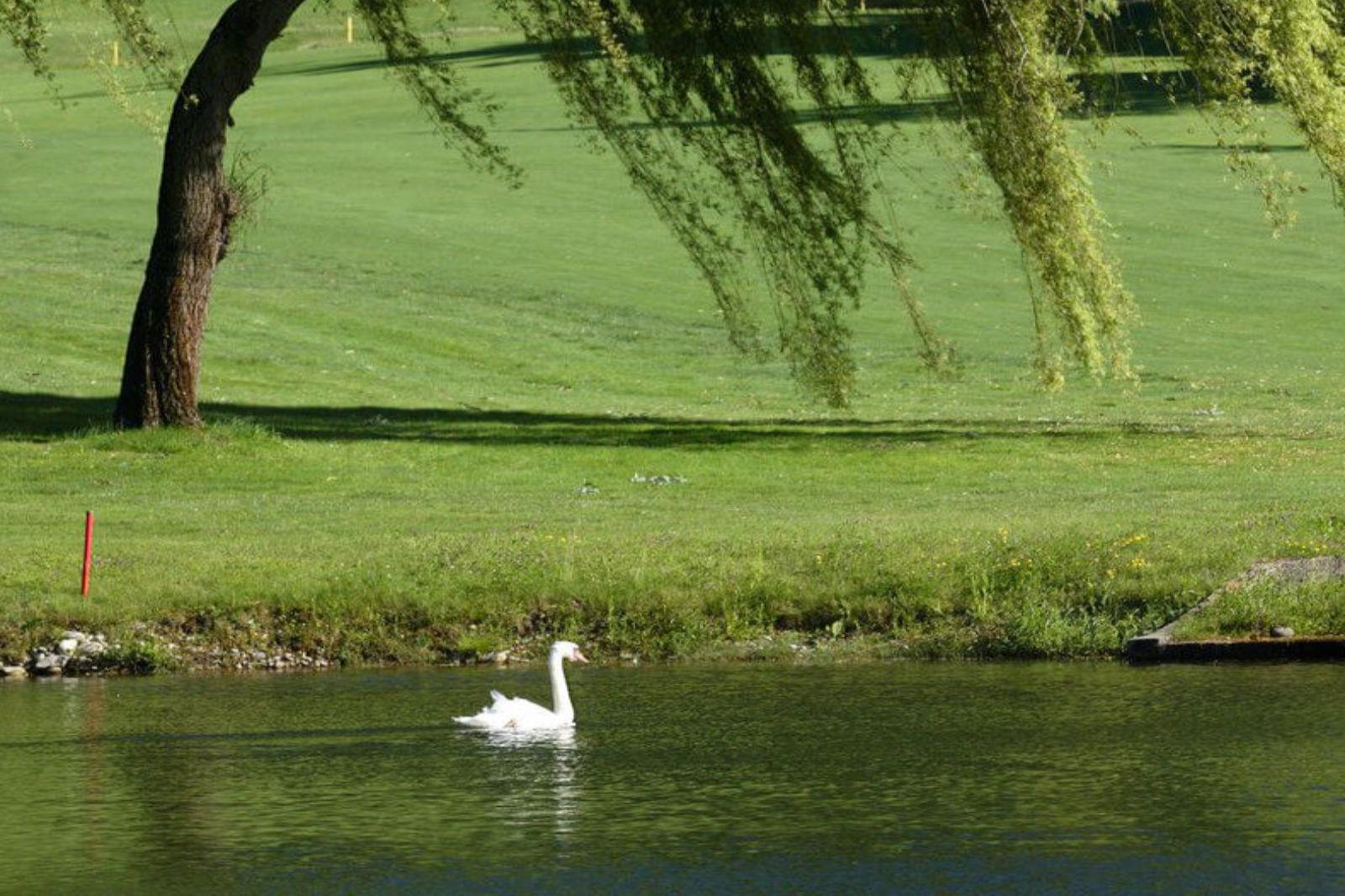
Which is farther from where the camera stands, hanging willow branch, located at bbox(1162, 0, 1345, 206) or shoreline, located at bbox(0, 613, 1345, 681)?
hanging willow branch, located at bbox(1162, 0, 1345, 206)

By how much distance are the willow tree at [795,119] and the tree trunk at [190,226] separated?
1.0 inches

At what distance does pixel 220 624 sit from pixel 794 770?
7.19 m

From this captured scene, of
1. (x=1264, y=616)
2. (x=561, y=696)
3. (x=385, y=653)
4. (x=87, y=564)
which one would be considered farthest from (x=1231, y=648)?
(x=87, y=564)

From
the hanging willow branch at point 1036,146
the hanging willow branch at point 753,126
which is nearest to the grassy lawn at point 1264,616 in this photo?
the hanging willow branch at point 1036,146

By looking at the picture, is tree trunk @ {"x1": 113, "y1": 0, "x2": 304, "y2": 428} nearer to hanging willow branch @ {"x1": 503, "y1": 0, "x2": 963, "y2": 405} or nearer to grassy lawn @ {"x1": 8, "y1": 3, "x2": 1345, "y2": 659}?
grassy lawn @ {"x1": 8, "y1": 3, "x2": 1345, "y2": 659}

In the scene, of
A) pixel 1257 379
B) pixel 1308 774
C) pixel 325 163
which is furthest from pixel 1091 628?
pixel 325 163

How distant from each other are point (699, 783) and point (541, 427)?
2237 centimetres

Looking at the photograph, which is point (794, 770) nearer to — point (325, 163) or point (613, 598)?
point (613, 598)

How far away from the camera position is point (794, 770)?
14.9m

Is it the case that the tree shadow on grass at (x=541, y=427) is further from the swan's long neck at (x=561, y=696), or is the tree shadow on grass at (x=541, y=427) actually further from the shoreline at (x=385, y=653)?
the swan's long neck at (x=561, y=696)

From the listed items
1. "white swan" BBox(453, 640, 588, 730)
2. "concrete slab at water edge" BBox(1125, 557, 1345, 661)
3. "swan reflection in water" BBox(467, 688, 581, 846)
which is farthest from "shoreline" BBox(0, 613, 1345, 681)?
"swan reflection in water" BBox(467, 688, 581, 846)

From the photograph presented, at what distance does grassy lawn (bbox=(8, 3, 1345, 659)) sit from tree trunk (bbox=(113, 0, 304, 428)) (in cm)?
87

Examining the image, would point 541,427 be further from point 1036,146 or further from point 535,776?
point 535,776

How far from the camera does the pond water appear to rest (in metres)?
12.3
